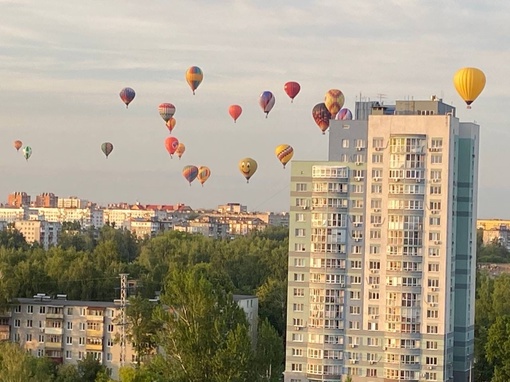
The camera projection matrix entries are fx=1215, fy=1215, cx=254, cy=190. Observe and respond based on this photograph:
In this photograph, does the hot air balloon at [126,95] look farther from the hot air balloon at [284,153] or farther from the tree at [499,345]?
the tree at [499,345]

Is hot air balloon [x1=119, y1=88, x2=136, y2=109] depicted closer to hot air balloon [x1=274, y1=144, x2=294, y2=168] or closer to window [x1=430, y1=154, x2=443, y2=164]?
hot air balloon [x1=274, y1=144, x2=294, y2=168]

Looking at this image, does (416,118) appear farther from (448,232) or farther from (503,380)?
(503,380)

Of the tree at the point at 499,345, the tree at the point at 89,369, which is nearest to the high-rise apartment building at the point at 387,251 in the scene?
the tree at the point at 499,345

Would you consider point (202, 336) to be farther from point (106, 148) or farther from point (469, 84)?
point (106, 148)

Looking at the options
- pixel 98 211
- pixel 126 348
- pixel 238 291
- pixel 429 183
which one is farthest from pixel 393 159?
pixel 98 211

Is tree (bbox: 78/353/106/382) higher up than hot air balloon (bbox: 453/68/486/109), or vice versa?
hot air balloon (bbox: 453/68/486/109)

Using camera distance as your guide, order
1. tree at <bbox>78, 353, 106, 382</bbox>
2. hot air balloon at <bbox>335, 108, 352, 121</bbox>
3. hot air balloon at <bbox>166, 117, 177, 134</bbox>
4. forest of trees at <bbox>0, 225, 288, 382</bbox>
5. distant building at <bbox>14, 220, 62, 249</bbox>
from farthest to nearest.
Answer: distant building at <bbox>14, 220, 62, 249</bbox>, hot air balloon at <bbox>166, 117, 177, 134</bbox>, hot air balloon at <bbox>335, 108, 352, 121</bbox>, tree at <bbox>78, 353, 106, 382</bbox>, forest of trees at <bbox>0, 225, 288, 382</bbox>

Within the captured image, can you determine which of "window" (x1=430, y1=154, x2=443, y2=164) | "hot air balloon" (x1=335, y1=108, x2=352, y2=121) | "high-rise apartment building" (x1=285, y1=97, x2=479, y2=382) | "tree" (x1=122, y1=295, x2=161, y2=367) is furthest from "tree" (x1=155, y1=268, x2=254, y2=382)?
"hot air balloon" (x1=335, y1=108, x2=352, y2=121)

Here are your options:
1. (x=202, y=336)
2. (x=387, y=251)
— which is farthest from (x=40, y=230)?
(x=387, y=251)
